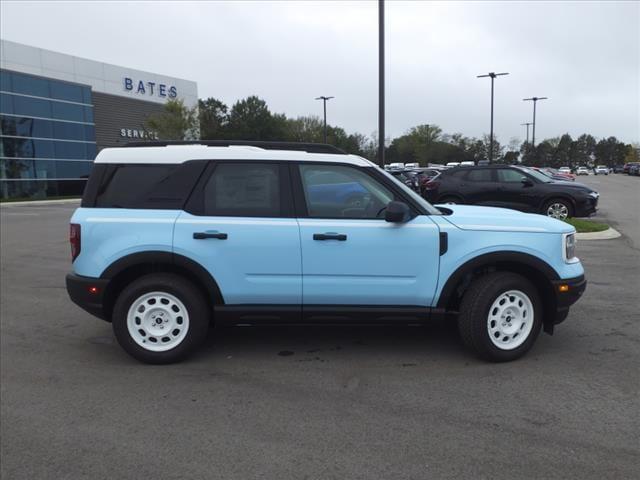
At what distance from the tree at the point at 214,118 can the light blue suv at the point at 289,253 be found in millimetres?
65496

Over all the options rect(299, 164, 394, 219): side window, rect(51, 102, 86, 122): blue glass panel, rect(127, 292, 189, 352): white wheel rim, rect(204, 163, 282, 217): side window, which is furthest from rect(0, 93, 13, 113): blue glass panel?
rect(299, 164, 394, 219): side window

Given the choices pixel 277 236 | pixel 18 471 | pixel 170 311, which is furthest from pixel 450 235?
pixel 18 471

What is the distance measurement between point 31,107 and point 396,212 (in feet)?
112

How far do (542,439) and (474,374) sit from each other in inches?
40.7

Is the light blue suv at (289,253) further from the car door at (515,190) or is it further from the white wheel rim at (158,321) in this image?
the car door at (515,190)

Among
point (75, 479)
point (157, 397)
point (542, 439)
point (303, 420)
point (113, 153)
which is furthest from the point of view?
point (113, 153)

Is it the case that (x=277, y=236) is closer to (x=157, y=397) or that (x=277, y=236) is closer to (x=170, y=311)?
(x=170, y=311)

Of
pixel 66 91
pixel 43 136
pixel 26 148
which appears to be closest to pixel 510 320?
pixel 26 148

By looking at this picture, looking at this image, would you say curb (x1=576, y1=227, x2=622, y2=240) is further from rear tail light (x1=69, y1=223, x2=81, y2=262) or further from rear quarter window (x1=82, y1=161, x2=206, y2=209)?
rear tail light (x1=69, y1=223, x2=81, y2=262)

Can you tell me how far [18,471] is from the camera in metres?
2.97

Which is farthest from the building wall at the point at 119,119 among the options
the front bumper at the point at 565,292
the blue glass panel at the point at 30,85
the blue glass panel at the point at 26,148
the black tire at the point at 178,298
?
the front bumper at the point at 565,292

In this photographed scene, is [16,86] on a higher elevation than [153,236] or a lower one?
higher

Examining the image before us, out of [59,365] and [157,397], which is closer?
[157,397]

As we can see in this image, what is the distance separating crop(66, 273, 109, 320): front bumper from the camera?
445cm
